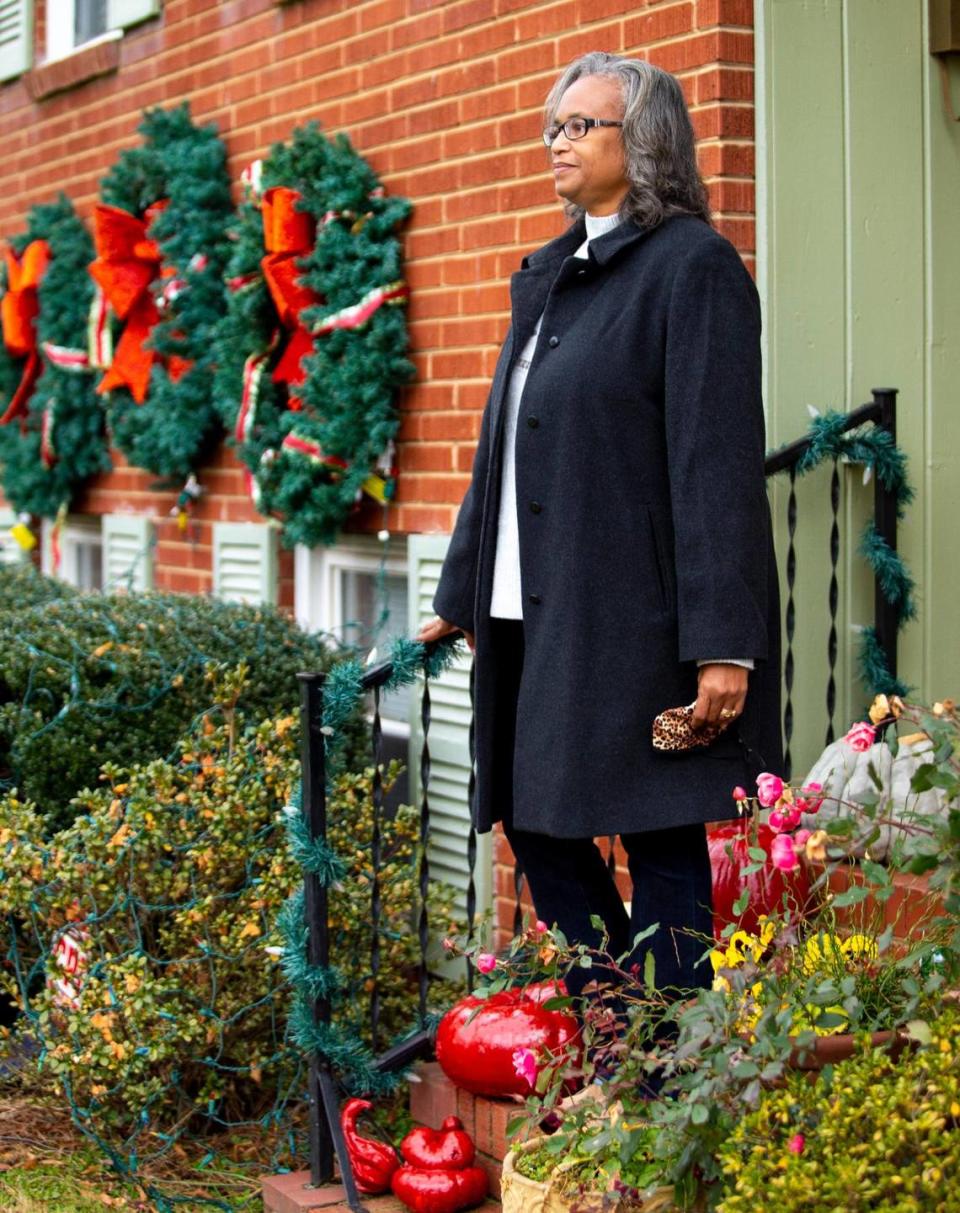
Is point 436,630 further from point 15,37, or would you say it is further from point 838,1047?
point 15,37

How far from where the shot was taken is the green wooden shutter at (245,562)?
6.19m

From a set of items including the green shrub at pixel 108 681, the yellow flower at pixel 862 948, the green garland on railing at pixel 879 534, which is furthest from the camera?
the green shrub at pixel 108 681

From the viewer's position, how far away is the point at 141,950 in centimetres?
419

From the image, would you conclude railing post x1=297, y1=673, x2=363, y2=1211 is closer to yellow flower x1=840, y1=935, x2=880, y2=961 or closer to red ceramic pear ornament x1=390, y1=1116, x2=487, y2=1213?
red ceramic pear ornament x1=390, y1=1116, x2=487, y2=1213

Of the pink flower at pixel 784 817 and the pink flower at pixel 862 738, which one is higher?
the pink flower at pixel 862 738

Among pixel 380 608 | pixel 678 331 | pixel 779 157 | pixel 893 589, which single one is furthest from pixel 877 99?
pixel 380 608

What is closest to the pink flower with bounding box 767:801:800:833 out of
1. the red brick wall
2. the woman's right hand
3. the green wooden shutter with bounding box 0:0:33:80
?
the woman's right hand

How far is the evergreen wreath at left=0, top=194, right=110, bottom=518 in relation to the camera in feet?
24.1

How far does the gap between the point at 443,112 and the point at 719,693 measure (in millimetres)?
2731

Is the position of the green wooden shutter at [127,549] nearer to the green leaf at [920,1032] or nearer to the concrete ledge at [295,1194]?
the concrete ledge at [295,1194]

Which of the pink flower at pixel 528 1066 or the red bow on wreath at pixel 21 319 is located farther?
the red bow on wreath at pixel 21 319

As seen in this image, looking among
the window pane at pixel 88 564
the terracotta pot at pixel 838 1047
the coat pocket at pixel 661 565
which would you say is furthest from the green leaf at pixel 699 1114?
the window pane at pixel 88 564

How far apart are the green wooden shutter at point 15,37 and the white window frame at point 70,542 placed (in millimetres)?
1939

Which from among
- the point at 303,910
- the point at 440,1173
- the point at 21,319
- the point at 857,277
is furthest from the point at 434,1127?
the point at 21,319
